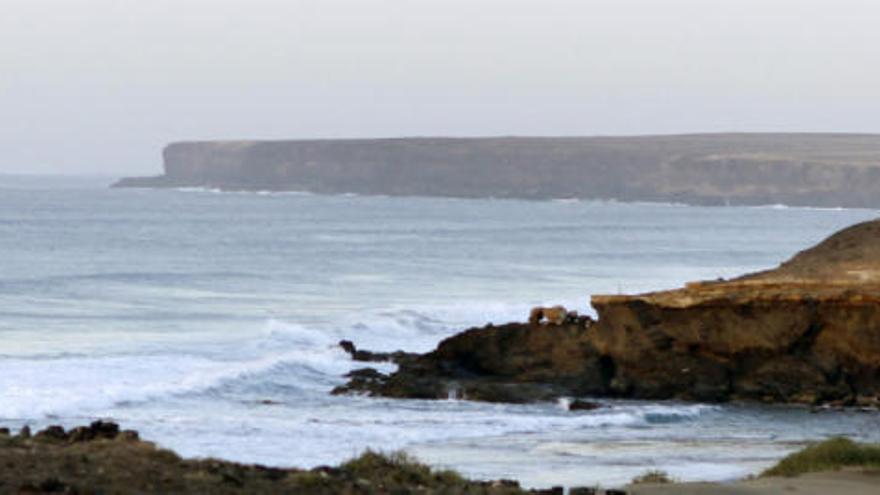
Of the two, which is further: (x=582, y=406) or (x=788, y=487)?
(x=582, y=406)

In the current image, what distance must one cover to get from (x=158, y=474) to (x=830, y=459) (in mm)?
9442

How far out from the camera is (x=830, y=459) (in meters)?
21.7

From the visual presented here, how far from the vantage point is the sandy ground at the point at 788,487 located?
1847cm

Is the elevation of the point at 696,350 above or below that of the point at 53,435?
above

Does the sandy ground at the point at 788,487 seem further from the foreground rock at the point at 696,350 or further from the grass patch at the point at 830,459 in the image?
the foreground rock at the point at 696,350

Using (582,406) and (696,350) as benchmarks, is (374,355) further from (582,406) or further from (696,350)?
(582,406)

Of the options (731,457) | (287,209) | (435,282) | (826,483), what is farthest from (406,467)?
(287,209)

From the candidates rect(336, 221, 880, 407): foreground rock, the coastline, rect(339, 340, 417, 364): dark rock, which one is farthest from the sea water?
the coastline

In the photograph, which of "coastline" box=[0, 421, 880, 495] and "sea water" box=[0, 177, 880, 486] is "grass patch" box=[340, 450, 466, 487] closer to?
"coastline" box=[0, 421, 880, 495]

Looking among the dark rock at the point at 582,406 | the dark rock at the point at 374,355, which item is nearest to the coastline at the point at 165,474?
the dark rock at the point at 582,406

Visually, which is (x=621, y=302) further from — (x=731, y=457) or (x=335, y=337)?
(x=335, y=337)

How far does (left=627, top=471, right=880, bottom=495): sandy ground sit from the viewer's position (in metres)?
18.5

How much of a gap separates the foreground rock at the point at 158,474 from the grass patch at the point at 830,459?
5464 mm

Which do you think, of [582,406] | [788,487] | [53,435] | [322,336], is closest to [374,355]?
[322,336]
